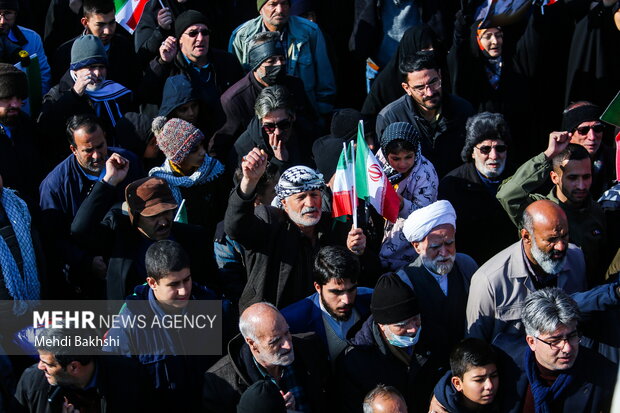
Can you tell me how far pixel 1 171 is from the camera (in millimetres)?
7785

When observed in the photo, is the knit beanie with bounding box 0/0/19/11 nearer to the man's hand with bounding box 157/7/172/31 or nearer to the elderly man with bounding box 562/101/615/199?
the man's hand with bounding box 157/7/172/31

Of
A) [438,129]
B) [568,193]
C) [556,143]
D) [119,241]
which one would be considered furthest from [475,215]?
[119,241]

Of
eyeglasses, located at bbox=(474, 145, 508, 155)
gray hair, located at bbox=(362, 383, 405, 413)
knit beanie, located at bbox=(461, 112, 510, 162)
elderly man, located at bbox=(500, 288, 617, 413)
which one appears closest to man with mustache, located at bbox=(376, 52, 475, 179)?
knit beanie, located at bbox=(461, 112, 510, 162)

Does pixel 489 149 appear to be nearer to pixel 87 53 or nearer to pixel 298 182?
pixel 298 182

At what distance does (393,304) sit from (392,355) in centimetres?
32

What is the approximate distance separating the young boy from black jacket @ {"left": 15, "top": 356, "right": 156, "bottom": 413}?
166 cm

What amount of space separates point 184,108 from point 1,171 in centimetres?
144

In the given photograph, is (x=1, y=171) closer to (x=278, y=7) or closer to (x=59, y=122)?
(x=59, y=122)

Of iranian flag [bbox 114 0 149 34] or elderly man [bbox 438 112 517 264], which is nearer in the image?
elderly man [bbox 438 112 517 264]

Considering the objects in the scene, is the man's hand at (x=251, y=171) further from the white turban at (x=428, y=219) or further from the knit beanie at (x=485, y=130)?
the knit beanie at (x=485, y=130)

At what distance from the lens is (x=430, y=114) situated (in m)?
8.55

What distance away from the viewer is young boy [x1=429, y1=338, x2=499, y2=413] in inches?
243

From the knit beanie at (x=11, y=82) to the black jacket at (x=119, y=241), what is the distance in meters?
1.18

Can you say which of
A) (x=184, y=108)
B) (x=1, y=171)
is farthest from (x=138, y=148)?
(x=1, y=171)
